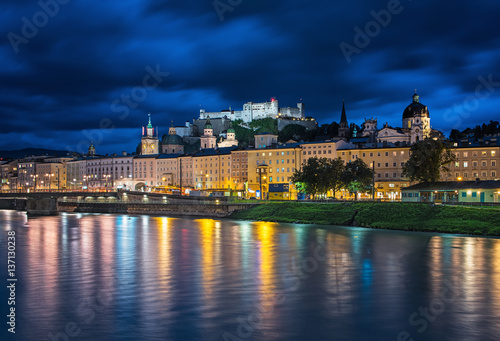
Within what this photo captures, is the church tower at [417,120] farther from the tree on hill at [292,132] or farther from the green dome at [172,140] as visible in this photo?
the green dome at [172,140]

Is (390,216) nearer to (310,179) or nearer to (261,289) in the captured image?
(310,179)

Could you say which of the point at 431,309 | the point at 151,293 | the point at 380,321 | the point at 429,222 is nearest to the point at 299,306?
the point at 380,321

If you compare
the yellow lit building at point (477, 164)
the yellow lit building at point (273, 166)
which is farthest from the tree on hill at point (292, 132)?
the yellow lit building at point (477, 164)

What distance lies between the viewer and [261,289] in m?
23.5

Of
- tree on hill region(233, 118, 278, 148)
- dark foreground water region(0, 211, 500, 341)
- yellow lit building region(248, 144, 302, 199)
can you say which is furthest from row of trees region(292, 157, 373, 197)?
tree on hill region(233, 118, 278, 148)

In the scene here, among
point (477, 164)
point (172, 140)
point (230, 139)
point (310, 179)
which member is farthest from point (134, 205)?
point (172, 140)

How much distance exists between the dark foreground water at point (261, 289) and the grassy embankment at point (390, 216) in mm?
3661

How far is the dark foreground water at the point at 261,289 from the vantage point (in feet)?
57.5

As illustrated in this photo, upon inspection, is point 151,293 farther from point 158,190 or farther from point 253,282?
point 158,190

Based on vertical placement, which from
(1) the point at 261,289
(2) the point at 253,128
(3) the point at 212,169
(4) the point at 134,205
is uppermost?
(2) the point at 253,128

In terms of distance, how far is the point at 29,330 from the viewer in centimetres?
1762

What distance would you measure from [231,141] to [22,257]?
414 ft

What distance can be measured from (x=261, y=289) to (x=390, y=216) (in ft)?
98.9

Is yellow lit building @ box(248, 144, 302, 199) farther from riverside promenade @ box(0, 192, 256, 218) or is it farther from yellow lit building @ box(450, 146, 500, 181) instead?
yellow lit building @ box(450, 146, 500, 181)
